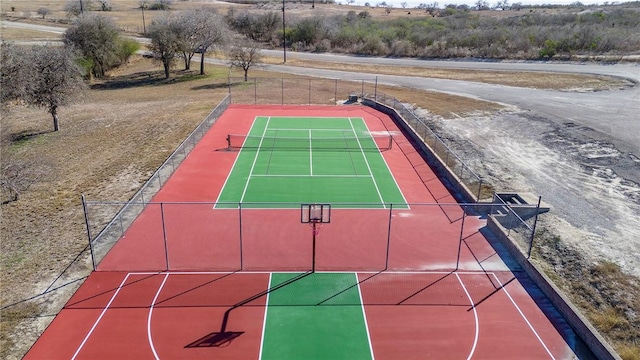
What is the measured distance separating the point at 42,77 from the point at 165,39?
23.2 meters

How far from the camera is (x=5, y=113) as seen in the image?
103 ft

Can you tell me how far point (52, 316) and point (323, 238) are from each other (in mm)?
10063

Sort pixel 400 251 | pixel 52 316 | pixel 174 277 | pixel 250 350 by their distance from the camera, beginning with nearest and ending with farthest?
pixel 250 350, pixel 52 316, pixel 174 277, pixel 400 251

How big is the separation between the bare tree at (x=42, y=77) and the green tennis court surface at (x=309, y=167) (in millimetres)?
13852

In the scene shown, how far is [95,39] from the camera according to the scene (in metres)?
57.6

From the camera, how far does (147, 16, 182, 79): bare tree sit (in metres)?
55.4

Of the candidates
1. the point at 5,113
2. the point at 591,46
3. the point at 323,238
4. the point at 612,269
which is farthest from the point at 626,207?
the point at 591,46

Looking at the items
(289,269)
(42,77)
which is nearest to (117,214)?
(289,269)

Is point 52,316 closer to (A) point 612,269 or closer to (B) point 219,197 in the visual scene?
(B) point 219,197

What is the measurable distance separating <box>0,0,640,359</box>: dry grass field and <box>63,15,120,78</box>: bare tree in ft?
9.58

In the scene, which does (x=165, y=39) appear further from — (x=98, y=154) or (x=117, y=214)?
(x=117, y=214)

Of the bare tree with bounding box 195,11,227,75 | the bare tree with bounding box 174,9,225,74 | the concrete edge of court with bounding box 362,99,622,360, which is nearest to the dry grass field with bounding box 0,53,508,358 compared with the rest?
the bare tree with bounding box 174,9,225,74

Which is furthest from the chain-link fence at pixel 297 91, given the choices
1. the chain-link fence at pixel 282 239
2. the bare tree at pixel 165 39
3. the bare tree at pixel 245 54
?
the chain-link fence at pixel 282 239

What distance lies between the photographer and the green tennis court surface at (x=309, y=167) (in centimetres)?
2342
